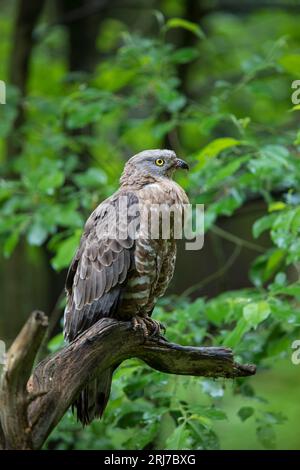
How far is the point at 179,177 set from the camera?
253 inches

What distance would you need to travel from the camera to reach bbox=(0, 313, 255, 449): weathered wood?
118 inches

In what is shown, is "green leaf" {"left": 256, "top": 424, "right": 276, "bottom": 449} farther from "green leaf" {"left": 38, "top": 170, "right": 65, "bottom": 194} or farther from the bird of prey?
"green leaf" {"left": 38, "top": 170, "right": 65, "bottom": 194}

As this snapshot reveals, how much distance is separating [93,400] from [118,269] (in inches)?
33.3

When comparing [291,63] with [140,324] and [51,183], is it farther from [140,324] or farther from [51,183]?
[140,324]

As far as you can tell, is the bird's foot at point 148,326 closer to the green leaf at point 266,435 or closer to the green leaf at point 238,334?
the green leaf at point 238,334

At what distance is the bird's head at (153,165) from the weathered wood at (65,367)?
3.71ft

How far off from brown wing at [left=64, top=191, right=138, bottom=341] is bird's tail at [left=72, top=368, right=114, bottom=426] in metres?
0.33

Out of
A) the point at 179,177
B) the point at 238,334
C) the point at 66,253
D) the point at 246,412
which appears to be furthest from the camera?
the point at 179,177

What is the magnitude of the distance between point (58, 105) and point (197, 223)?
2.53 metres

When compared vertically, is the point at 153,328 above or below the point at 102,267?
below

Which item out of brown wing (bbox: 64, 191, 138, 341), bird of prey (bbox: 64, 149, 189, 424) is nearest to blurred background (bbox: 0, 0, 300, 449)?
bird of prey (bbox: 64, 149, 189, 424)

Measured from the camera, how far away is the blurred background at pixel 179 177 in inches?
198

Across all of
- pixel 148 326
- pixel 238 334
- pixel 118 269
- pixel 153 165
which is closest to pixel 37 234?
pixel 153 165

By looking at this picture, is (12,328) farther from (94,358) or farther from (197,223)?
(94,358)
